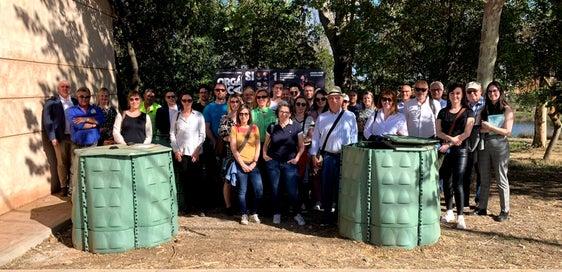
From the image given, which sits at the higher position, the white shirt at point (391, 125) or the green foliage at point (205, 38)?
the green foliage at point (205, 38)

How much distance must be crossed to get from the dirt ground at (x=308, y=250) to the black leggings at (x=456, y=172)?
1.23 ft

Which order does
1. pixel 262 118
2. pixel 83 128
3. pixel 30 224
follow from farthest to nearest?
pixel 83 128, pixel 262 118, pixel 30 224

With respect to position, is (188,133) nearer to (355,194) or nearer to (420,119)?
(355,194)

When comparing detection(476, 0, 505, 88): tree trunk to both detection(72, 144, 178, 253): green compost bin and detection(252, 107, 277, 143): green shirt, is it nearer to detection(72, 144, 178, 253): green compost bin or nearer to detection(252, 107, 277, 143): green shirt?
detection(252, 107, 277, 143): green shirt

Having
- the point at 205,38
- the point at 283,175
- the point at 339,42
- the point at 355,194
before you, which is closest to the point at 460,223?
the point at 355,194

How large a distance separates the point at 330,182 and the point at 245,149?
112cm

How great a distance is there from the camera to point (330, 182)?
5953 mm

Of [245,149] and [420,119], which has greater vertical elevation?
[420,119]

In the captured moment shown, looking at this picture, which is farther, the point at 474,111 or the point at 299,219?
the point at 299,219

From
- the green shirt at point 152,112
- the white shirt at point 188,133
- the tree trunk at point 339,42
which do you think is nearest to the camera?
the white shirt at point 188,133

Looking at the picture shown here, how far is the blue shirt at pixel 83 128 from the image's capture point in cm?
681

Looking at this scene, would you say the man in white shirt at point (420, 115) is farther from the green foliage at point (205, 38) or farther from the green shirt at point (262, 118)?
the green foliage at point (205, 38)

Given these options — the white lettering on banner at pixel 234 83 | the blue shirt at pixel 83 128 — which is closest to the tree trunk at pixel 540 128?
the white lettering on banner at pixel 234 83

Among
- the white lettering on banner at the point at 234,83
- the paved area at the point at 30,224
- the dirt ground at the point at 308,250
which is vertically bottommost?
the dirt ground at the point at 308,250
